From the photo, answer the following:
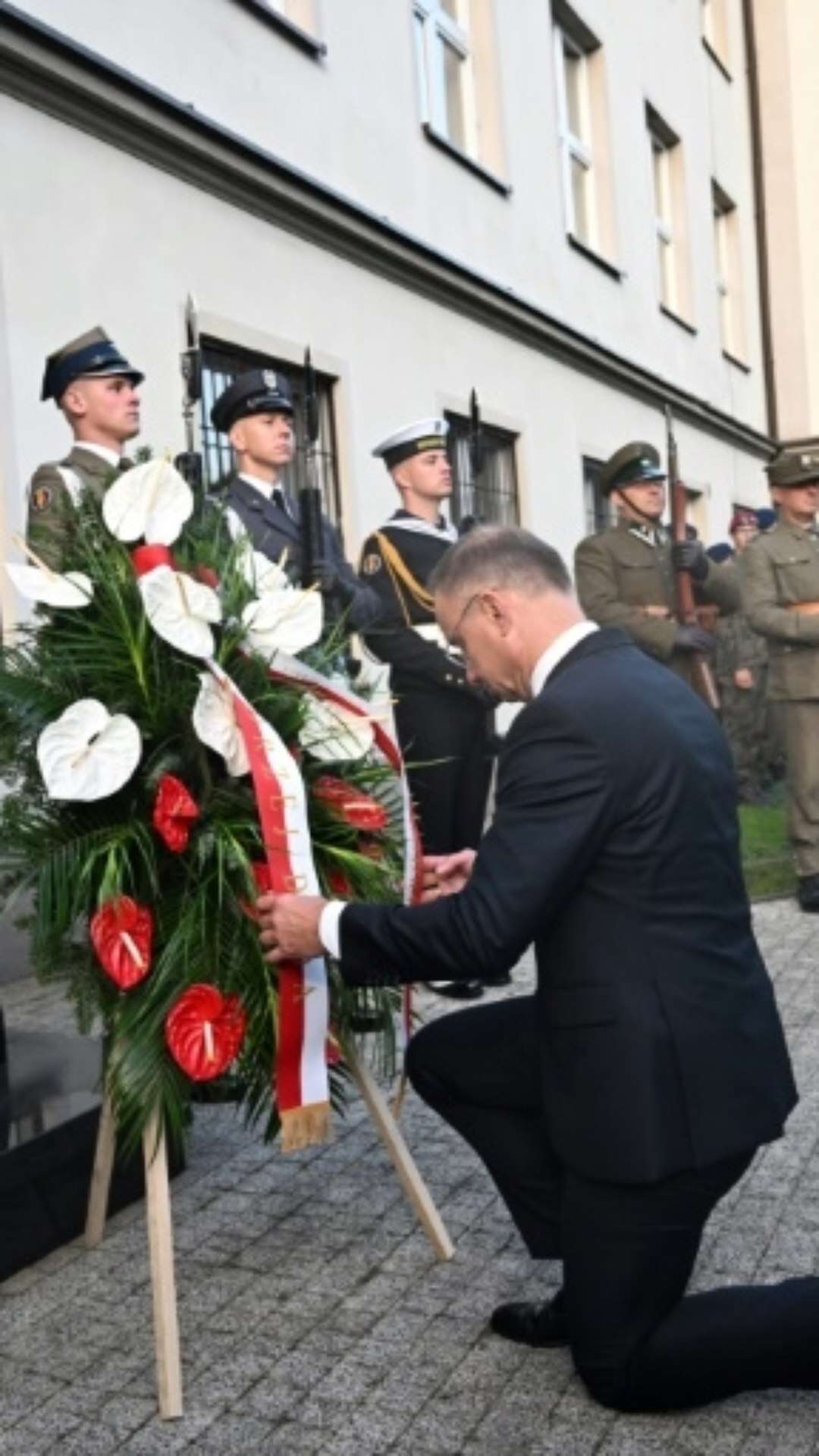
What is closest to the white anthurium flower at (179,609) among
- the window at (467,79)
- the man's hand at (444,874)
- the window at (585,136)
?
the man's hand at (444,874)

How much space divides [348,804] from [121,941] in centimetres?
50

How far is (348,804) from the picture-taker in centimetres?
312

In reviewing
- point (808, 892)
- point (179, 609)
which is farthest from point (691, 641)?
point (179, 609)

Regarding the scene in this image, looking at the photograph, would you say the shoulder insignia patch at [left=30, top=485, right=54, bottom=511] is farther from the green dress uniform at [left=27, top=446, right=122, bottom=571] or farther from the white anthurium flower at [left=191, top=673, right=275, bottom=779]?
the white anthurium flower at [left=191, top=673, right=275, bottom=779]

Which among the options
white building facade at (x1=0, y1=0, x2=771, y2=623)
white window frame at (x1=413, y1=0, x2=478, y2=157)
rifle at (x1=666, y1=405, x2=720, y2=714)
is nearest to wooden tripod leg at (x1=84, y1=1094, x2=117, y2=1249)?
white building facade at (x1=0, y1=0, x2=771, y2=623)

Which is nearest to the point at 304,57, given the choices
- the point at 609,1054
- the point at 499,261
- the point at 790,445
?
the point at 499,261

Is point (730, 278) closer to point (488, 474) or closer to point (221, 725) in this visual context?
point (488, 474)

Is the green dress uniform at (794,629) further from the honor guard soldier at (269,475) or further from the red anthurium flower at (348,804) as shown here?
the red anthurium flower at (348,804)

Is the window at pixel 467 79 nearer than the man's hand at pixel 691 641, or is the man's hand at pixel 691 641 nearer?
the man's hand at pixel 691 641

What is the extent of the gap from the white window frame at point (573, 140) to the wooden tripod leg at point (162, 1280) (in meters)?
11.9

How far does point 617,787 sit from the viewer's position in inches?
102

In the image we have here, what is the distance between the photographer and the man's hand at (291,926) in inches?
110

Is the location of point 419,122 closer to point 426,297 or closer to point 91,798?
point 426,297

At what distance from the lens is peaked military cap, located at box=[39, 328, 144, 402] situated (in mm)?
4922
